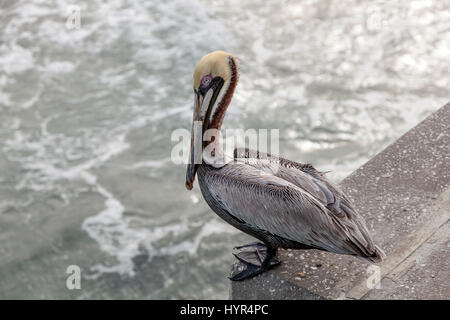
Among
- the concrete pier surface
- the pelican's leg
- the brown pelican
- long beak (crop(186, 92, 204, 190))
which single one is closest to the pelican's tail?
the brown pelican

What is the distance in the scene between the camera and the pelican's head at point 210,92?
10.1 feet

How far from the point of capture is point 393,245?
3.29m

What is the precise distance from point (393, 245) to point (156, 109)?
16.3 feet

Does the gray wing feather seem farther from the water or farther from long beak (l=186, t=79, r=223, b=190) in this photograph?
the water

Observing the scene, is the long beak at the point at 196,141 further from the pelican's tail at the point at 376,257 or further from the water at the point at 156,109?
the water at the point at 156,109

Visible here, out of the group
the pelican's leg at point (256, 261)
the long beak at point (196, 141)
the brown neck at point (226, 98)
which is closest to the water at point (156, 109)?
the pelican's leg at point (256, 261)

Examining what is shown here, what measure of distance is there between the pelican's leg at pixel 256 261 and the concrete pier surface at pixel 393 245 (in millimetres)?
39

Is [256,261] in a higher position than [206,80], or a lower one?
lower

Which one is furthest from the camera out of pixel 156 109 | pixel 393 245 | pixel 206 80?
pixel 156 109

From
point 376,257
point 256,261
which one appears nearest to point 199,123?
point 256,261

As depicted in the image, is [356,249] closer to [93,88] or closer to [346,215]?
[346,215]

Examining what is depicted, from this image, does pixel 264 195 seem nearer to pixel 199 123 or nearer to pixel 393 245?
pixel 199 123

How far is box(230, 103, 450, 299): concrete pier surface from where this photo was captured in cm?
305
